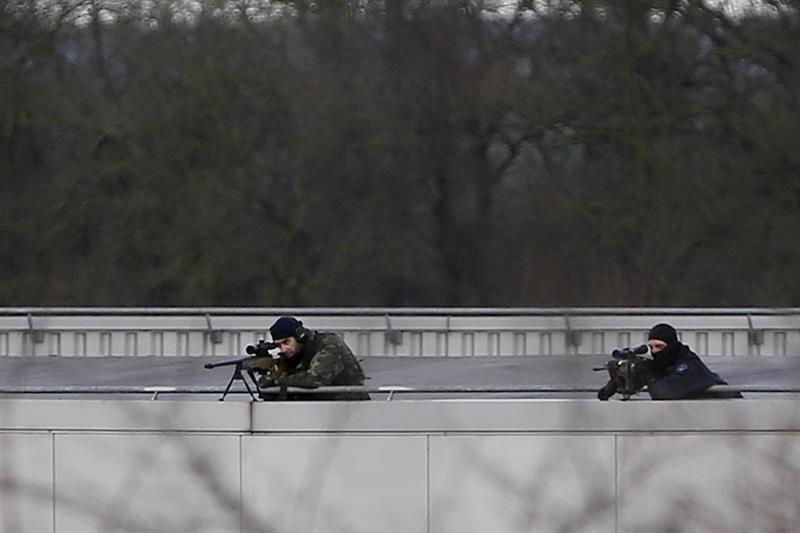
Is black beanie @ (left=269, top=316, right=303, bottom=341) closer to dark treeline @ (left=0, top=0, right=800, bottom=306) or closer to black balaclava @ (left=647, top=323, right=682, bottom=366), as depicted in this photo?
black balaclava @ (left=647, top=323, right=682, bottom=366)

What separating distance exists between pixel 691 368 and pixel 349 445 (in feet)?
6.13

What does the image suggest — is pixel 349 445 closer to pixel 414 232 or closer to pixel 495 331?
pixel 495 331

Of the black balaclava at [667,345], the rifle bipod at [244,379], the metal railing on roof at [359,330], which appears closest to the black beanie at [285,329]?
the rifle bipod at [244,379]

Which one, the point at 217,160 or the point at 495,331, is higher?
the point at 217,160

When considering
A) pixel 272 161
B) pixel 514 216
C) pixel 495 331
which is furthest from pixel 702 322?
pixel 272 161

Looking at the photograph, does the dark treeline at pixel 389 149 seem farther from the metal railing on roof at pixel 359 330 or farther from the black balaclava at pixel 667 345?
the black balaclava at pixel 667 345

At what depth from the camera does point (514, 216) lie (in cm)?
3039

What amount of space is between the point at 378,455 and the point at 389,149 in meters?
22.0

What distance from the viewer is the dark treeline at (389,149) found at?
27.8m

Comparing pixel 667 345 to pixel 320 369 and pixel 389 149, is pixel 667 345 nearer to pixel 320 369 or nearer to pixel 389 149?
pixel 320 369

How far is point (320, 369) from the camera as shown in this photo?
30.4 ft

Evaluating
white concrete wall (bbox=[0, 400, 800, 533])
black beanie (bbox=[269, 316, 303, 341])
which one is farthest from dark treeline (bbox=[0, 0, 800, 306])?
white concrete wall (bbox=[0, 400, 800, 533])

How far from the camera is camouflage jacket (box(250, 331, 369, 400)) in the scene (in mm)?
9258

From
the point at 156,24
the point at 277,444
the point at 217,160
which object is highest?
the point at 156,24
